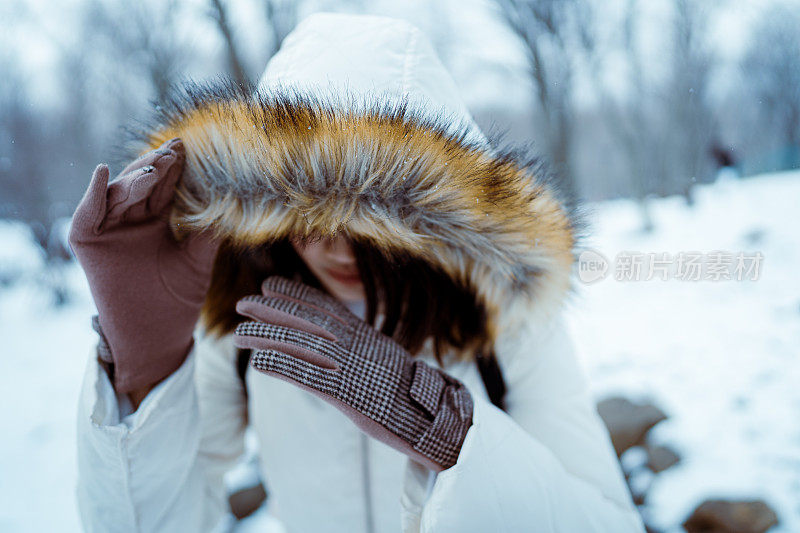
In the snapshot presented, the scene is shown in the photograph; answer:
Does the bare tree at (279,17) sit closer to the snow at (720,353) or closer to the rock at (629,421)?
the snow at (720,353)

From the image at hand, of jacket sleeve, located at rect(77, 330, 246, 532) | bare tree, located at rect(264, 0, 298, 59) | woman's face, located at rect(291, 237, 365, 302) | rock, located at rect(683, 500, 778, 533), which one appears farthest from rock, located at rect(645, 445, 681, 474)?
bare tree, located at rect(264, 0, 298, 59)

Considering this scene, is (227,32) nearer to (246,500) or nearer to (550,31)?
(550,31)

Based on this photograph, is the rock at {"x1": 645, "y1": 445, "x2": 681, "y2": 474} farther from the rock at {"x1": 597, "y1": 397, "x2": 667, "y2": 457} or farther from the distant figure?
the distant figure

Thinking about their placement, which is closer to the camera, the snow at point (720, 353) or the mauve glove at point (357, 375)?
the mauve glove at point (357, 375)

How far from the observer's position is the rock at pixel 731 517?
44.0 inches

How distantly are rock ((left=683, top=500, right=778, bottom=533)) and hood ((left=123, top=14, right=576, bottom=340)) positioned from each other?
106 cm

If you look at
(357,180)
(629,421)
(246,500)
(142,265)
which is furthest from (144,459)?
(629,421)

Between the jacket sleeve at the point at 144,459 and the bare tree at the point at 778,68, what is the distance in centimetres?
176

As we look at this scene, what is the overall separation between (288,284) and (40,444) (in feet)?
6.74

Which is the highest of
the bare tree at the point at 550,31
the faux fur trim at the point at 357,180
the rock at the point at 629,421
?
the bare tree at the point at 550,31

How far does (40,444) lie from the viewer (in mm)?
1822

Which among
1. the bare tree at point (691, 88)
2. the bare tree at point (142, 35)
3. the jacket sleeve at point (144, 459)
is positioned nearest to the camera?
the jacket sleeve at point (144, 459)

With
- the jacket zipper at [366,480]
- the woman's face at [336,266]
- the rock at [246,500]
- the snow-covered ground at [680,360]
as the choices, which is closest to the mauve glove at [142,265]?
the woman's face at [336,266]

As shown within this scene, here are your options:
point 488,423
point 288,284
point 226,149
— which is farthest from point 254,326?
point 488,423
